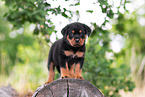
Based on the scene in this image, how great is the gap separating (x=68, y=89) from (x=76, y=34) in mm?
812

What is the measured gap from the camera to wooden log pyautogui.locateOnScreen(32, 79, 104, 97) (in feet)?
7.60

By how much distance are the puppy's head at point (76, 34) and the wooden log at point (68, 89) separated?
53cm

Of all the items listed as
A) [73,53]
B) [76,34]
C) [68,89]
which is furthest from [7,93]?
[76,34]

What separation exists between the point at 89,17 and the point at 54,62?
134 centimetres

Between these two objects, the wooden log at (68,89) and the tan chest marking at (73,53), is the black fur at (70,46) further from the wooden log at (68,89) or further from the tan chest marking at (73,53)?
the wooden log at (68,89)

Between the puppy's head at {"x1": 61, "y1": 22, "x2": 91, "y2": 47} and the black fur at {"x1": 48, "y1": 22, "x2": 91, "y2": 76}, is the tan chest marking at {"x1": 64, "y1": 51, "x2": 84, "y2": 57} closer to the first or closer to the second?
the black fur at {"x1": 48, "y1": 22, "x2": 91, "y2": 76}

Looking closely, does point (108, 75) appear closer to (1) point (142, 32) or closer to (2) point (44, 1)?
(2) point (44, 1)

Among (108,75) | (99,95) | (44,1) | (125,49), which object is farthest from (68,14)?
(125,49)

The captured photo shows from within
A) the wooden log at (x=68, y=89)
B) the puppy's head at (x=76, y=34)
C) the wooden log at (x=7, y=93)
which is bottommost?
the wooden log at (x=7, y=93)

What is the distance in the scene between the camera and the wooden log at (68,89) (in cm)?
232

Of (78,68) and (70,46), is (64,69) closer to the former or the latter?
(78,68)

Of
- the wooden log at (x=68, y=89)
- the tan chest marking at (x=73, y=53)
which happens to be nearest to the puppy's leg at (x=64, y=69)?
the tan chest marking at (x=73, y=53)

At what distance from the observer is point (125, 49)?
7.50 meters

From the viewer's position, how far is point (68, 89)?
236cm
